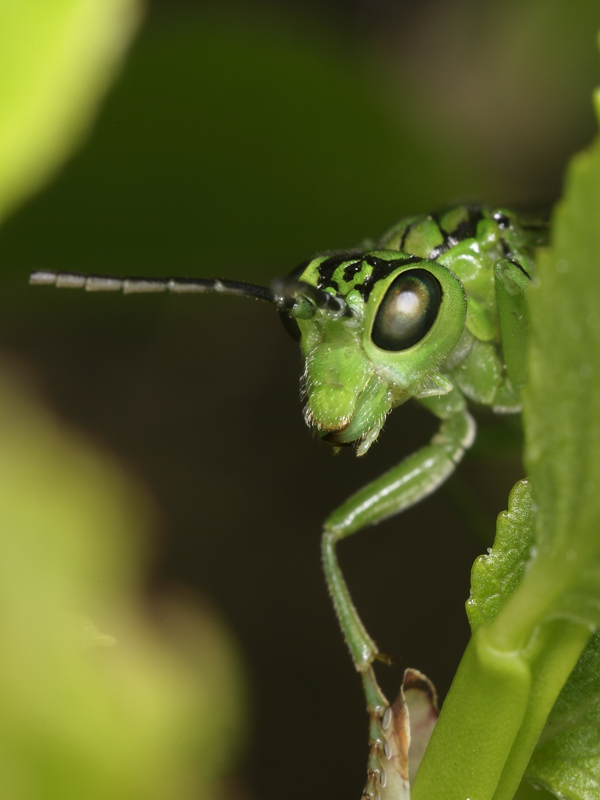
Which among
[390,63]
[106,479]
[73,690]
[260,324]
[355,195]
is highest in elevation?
[390,63]

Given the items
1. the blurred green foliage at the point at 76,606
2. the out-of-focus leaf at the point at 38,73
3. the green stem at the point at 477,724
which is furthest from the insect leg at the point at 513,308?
the green stem at the point at 477,724

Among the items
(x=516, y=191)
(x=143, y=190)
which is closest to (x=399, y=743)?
(x=143, y=190)

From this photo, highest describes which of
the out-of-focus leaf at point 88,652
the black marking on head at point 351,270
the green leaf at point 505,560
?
the black marking on head at point 351,270

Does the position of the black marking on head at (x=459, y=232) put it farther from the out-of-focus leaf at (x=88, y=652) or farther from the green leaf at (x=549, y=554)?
the green leaf at (x=549, y=554)

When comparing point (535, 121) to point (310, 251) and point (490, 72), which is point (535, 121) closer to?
point (490, 72)

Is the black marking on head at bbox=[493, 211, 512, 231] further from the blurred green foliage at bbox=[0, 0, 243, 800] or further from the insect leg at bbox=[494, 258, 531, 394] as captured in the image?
the blurred green foliage at bbox=[0, 0, 243, 800]
